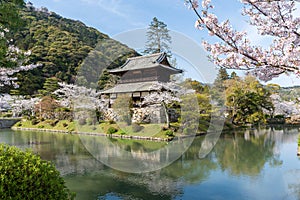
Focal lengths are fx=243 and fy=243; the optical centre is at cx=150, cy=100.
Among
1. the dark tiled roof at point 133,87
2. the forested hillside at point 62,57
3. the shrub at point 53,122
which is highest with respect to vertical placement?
the forested hillside at point 62,57

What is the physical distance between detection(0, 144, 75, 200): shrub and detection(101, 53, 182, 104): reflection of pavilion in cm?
1472

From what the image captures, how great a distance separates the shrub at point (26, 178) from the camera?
2.42m

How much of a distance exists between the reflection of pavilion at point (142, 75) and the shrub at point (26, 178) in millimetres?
14723

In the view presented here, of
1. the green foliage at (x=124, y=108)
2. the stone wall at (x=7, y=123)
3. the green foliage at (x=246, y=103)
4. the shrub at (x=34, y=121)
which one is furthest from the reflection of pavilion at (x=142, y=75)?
the stone wall at (x=7, y=123)

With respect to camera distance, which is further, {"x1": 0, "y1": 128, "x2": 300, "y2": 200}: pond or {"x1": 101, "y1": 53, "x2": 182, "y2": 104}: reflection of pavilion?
{"x1": 101, "y1": 53, "x2": 182, "y2": 104}: reflection of pavilion

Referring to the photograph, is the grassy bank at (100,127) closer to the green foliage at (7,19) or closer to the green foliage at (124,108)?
the green foliage at (124,108)

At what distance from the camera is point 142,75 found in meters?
19.8

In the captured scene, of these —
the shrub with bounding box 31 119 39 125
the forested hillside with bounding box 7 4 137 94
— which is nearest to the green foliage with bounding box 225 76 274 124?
the forested hillside with bounding box 7 4 137 94

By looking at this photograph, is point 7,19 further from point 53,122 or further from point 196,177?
point 53,122

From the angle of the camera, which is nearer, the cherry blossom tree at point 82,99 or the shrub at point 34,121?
the cherry blossom tree at point 82,99

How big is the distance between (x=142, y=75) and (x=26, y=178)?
17.5 m

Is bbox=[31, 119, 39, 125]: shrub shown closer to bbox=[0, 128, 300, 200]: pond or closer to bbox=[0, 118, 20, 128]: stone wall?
bbox=[0, 118, 20, 128]: stone wall

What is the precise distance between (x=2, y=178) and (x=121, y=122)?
14.9m

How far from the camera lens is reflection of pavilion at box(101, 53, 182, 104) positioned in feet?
Result: 60.6
